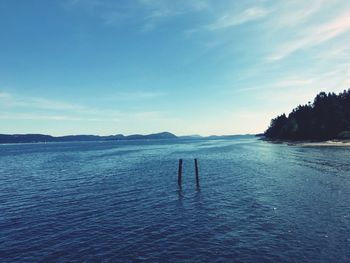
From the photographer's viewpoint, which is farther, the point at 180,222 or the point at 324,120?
the point at 324,120

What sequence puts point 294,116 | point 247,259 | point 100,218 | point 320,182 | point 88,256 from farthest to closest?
point 294,116 → point 320,182 → point 100,218 → point 88,256 → point 247,259

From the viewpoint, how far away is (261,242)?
66.3 ft

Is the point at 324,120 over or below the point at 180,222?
over

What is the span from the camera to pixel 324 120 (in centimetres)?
14062

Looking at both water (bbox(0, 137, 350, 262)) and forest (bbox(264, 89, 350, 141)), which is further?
forest (bbox(264, 89, 350, 141))

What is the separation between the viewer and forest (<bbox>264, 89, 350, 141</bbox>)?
132500 mm

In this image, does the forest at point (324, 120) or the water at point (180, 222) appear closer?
the water at point (180, 222)

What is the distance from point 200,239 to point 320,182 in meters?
29.8

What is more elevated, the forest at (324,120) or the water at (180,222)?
the forest at (324,120)

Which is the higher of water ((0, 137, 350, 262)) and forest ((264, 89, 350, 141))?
forest ((264, 89, 350, 141))

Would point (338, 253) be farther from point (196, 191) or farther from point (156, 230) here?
point (196, 191)

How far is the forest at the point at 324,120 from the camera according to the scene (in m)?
132

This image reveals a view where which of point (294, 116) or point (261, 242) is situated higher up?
point (294, 116)

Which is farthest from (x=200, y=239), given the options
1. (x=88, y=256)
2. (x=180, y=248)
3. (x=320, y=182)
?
(x=320, y=182)
